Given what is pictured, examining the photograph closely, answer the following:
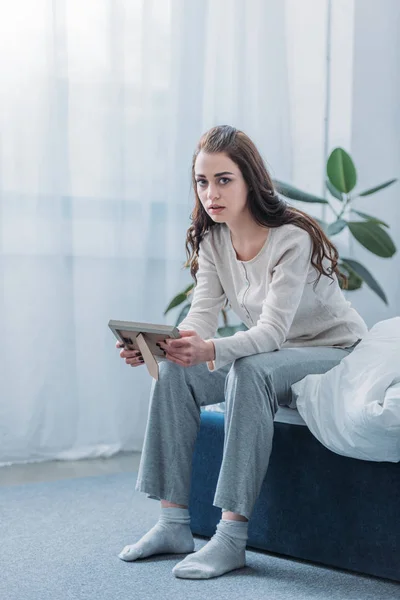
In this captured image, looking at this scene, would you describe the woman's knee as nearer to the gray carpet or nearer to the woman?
the woman

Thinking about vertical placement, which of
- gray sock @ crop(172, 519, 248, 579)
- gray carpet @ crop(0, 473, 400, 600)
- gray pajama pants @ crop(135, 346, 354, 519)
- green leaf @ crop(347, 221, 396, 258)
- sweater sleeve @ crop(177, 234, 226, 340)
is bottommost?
gray carpet @ crop(0, 473, 400, 600)

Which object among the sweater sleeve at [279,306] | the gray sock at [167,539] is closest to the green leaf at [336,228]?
the sweater sleeve at [279,306]

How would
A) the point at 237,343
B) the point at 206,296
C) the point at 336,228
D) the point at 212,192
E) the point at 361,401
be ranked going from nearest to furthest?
the point at 361,401 → the point at 237,343 → the point at 212,192 → the point at 206,296 → the point at 336,228

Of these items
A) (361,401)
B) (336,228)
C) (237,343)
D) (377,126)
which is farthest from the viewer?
(377,126)

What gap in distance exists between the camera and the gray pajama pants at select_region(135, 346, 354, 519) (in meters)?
1.55

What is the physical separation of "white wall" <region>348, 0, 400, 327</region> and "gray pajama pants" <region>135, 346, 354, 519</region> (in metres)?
1.43

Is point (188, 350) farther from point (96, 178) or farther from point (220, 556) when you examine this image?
point (96, 178)

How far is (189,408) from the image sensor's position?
1.72 m

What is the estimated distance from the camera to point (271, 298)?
170 centimetres

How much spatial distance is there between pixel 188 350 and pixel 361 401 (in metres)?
0.33

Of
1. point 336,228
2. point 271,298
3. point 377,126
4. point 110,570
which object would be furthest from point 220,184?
point 377,126

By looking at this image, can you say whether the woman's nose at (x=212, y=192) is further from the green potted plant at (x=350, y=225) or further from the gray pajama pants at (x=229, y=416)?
the green potted plant at (x=350, y=225)

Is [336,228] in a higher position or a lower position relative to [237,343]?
higher

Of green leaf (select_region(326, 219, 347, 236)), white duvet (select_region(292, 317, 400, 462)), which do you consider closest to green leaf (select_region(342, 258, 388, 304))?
green leaf (select_region(326, 219, 347, 236))
